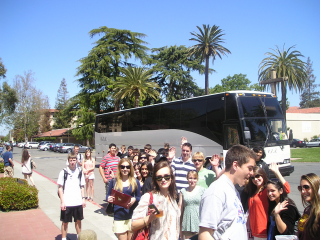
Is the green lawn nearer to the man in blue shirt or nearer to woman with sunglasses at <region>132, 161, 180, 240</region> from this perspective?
the man in blue shirt

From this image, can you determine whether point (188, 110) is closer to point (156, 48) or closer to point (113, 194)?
point (113, 194)

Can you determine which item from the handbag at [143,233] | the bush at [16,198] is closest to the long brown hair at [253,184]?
the handbag at [143,233]

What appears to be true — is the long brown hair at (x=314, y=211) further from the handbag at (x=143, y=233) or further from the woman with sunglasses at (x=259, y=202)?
the handbag at (x=143, y=233)

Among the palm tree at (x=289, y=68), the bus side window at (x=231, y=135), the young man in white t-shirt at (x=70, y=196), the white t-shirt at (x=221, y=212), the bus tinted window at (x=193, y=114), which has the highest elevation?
the palm tree at (x=289, y=68)

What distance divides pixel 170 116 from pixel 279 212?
1261 centimetres

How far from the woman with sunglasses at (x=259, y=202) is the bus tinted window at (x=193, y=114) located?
9453mm

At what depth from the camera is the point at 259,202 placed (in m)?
3.85

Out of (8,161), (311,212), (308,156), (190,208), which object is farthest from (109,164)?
(308,156)

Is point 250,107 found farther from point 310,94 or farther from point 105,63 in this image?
point 310,94

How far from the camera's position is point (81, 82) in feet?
147

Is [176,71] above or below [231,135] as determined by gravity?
above

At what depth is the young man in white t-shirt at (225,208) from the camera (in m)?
2.17

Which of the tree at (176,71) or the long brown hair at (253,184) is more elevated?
the tree at (176,71)

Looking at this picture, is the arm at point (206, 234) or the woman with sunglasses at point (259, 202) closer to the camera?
the arm at point (206, 234)
